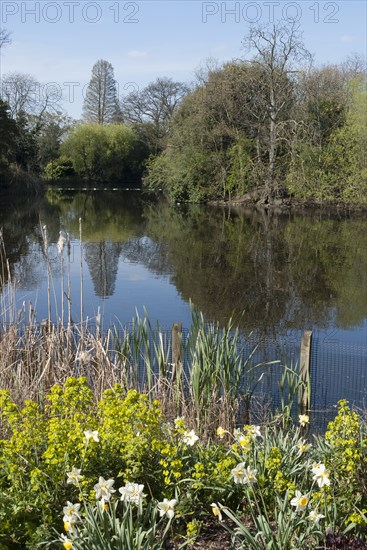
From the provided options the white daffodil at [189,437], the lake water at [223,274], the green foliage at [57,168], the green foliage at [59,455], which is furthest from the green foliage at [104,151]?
the white daffodil at [189,437]

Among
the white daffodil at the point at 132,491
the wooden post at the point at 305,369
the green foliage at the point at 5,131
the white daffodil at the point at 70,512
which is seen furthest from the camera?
the green foliage at the point at 5,131

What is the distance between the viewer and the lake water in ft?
32.1

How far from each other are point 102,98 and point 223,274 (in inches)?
2032

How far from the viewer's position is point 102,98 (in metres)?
65.2

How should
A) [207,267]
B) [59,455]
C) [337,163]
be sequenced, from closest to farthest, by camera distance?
[59,455] < [207,267] < [337,163]

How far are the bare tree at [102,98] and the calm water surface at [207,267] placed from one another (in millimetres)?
32484

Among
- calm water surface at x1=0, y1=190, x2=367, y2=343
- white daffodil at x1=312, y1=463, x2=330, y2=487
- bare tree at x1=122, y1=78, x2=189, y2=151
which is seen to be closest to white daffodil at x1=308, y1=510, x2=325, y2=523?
white daffodil at x1=312, y1=463, x2=330, y2=487

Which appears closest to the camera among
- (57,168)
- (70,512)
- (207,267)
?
(70,512)

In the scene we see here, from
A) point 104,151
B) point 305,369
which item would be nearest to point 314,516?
point 305,369

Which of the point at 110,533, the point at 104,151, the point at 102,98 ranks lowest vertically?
the point at 110,533

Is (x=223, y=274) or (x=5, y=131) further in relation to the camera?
(x=5, y=131)

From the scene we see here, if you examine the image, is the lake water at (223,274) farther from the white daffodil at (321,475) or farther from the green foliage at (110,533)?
the white daffodil at (321,475)

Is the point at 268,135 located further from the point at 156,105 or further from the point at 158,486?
the point at 158,486

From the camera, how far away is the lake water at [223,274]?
977 centimetres
